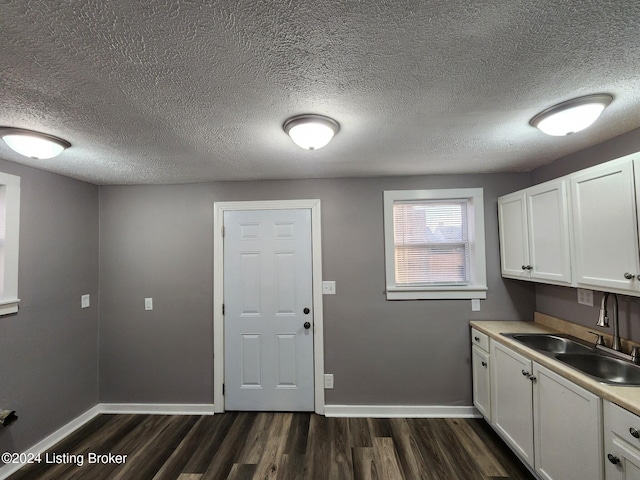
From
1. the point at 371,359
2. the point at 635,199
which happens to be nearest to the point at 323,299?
the point at 371,359

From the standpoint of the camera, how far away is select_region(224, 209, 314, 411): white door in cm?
286

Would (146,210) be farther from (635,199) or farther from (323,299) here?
(635,199)

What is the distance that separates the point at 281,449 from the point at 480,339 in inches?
77.6

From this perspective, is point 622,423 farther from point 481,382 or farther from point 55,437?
point 55,437

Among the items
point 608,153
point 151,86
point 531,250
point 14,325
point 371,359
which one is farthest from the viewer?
point 371,359

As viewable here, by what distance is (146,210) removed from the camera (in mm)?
3014

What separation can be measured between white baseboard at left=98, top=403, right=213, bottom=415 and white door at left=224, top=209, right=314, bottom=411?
27cm

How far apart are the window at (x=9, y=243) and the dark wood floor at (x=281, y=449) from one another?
1.28 meters

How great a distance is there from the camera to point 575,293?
89.9 inches

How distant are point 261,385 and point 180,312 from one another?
3.69 feet

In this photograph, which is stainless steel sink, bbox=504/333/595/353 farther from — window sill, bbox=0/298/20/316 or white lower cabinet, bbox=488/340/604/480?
window sill, bbox=0/298/20/316

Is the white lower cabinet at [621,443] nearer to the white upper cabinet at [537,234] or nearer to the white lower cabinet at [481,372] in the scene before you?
the white upper cabinet at [537,234]

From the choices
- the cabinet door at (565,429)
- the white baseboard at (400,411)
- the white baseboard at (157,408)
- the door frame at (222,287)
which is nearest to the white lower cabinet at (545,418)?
the cabinet door at (565,429)

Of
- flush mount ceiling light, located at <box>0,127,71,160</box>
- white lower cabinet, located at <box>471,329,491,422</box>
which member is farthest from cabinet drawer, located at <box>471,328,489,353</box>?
flush mount ceiling light, located at <box>0,127,71,160</box>
